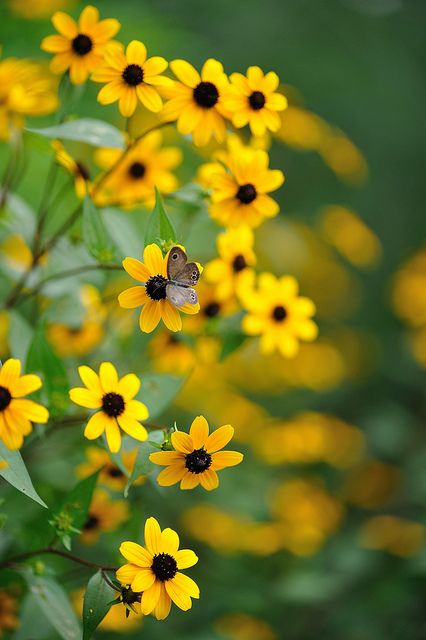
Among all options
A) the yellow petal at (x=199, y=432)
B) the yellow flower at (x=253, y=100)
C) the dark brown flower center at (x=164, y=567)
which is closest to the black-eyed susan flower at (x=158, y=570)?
the dark brown flower center at (x=164, y=567)

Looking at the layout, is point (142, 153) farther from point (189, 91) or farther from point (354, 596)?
point (354, 596)

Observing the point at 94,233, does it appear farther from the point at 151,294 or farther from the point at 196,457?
the point at 196,457

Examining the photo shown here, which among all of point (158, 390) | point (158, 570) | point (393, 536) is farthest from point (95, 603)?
point (393, 536)

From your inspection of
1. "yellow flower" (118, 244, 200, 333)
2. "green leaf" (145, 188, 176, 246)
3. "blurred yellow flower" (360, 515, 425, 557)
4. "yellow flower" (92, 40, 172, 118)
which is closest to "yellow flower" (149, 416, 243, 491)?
"yellow flower" (118, 244, 200, 333)

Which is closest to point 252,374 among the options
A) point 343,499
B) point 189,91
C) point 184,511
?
point 343,499

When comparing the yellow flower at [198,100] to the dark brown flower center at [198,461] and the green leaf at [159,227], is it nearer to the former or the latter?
the green leaf at [159,227]

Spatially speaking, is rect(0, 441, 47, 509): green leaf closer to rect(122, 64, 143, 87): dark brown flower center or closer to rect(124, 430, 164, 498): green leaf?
rect(124, 430, 164, 498): green leaf
